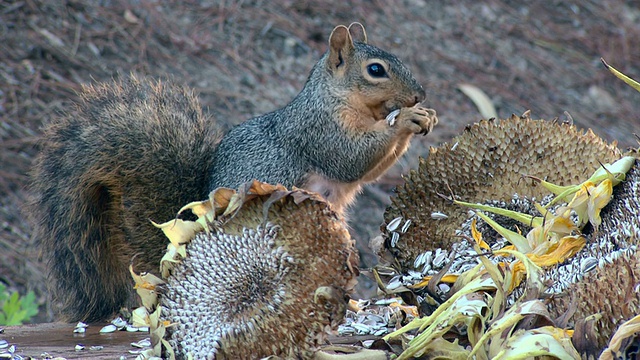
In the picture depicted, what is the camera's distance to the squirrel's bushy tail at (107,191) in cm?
206

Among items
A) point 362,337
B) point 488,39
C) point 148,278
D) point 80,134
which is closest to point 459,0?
point 488,39

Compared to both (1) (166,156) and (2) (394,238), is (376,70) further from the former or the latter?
(2) (394,238)

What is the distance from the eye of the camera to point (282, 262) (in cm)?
114

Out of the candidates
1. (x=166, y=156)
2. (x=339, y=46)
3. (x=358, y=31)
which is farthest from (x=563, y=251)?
(x=358, y=31)

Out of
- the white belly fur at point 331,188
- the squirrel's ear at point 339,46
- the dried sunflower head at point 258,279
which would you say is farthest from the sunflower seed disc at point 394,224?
the squirrel's ear at point 339,46

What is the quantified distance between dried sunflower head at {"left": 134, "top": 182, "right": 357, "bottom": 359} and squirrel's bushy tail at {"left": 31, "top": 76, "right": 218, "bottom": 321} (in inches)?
34.3

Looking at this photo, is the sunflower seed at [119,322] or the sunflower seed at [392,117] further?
the sunflower seed at [392,117]

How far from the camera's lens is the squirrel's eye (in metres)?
2.42

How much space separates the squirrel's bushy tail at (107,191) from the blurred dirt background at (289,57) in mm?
1686

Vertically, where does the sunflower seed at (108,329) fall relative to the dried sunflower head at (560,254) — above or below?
below

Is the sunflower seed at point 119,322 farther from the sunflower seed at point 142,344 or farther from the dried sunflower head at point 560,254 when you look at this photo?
the dried sunflower head at point 560,254

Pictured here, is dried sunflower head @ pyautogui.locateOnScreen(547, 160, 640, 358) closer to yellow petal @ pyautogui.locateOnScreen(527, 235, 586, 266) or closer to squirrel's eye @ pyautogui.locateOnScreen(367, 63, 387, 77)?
yellow petal @ pyautogui.locateOnScreen(527, 235, 586, 266)

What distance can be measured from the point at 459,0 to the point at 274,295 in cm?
460

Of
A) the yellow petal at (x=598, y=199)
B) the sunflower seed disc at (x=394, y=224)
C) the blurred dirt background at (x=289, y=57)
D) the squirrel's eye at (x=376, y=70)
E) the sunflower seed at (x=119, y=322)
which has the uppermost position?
the yellow petal at (x=598, y=199)
